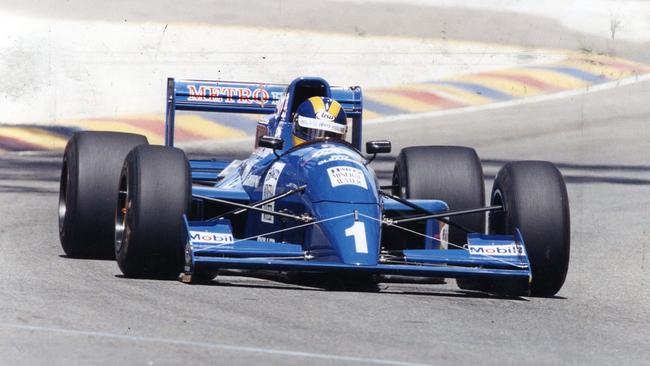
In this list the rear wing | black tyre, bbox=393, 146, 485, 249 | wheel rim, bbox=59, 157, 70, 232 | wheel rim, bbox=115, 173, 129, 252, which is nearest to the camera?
wheel rim, bbox=115, 173, 129, 252

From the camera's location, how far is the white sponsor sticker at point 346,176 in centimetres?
1035

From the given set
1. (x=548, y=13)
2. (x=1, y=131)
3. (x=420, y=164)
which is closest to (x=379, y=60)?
(x=548, y=13)

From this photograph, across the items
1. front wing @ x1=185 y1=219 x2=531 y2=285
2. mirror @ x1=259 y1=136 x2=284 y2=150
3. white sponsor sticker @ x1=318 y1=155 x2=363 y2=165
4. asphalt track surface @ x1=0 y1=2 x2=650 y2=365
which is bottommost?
asphalt track surface @ x1=0 y1=2 x2=650 y2=365

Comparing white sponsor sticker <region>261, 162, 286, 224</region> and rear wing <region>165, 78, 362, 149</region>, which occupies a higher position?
rear wing <region>165, 78, 362, 149</region>

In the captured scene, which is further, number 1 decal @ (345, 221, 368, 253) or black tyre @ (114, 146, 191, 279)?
black tyre @ (114, 146, 191, 279)

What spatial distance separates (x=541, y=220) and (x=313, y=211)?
4.98ft

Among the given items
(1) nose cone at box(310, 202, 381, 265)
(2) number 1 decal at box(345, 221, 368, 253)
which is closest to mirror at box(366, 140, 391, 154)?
(1) nose cone at box(310, 202, 381, 265)

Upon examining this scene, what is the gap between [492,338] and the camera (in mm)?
8633

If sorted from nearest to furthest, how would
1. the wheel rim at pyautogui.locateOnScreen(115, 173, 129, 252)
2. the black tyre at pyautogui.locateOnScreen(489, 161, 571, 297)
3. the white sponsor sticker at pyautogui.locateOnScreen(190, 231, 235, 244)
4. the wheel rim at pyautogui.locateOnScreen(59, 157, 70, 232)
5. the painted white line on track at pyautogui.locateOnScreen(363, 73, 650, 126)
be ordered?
1. the white sponsor sticker at pyautogui.locateOnScreen(190, 231, 235, 244)
2. the black tyre at pyautogui.locateOnScreen(489, 161, 571, 297)
3. the wheel rim at pyautogui.locateOnScreen(115, 173, 129, 252)
4. the wheel rim at pyautogui.locateOnScreen(59, 157, 70, 232)
5. the painted white line on track at pyautogui.locateOnScreen(363, 73, 650, 126)

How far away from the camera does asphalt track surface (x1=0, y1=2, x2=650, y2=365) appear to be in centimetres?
788

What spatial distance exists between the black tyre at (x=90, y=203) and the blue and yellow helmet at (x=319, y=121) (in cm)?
139

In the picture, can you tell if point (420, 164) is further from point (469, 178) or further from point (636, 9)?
point (636, 9)

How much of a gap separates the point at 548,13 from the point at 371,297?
Result: 15.8 metres

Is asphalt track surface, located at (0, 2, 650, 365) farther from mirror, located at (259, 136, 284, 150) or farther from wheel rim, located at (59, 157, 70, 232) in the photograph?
mirror, located at (259, 136, 284, 150)
